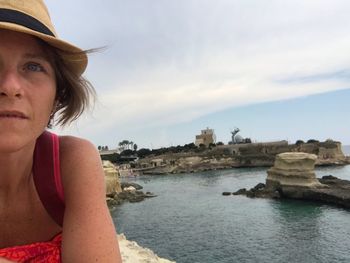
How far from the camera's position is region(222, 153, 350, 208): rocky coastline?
1259 inches

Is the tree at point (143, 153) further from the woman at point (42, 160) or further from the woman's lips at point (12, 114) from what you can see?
the woman's lips at point (12, 114)

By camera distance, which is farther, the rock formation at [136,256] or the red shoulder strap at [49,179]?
the rock formation at [136,256]

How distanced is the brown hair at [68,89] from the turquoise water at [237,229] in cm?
1513

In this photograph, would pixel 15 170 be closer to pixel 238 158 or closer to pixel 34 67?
pixel 34 67

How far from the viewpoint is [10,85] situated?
3.89 feet

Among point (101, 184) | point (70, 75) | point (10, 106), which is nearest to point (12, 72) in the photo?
point (10, 106)

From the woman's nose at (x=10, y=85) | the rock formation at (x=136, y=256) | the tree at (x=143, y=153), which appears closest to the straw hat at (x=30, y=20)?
the woman's nose at (x=10, y=85)

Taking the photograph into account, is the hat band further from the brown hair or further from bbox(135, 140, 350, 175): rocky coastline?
bbox(135, 140, 350, 175): rocky coastline

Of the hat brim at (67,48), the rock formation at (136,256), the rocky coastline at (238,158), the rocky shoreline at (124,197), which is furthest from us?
the rocky coastline at (238,158)

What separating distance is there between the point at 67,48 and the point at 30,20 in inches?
7.6

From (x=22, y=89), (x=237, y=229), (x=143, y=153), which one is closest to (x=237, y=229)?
(x=237, y=229)

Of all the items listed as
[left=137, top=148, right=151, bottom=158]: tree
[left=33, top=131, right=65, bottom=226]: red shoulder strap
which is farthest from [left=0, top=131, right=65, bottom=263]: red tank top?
[left=137, top=148, right=151, bottom=158]: tree

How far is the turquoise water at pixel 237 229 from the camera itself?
16625 mm

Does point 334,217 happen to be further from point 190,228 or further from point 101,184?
point 101,184
